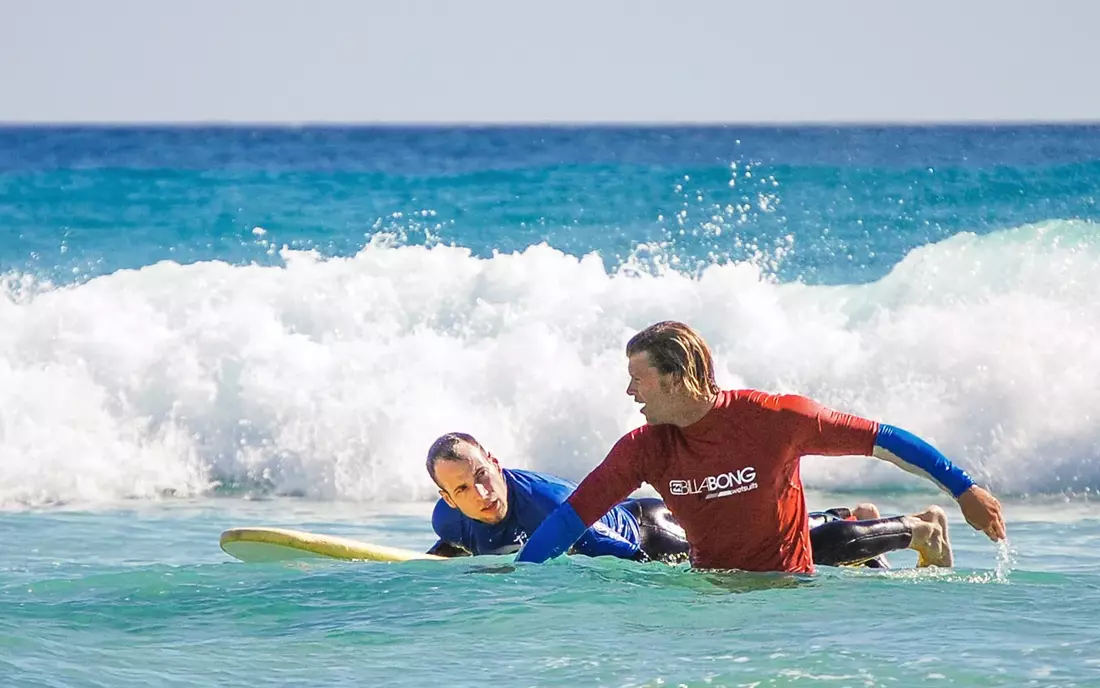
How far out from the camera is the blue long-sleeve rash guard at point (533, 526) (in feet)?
21.8

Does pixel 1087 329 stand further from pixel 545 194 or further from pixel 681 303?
pixel 545 194

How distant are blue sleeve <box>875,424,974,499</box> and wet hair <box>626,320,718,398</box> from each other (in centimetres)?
66

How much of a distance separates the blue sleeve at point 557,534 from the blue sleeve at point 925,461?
3.80 ft

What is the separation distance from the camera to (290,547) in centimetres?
727

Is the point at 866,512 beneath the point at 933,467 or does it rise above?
beneath

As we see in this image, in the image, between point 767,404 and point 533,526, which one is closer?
point 767,404

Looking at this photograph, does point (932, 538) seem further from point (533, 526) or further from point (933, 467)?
point (533, 526)

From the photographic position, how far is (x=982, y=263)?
54.7 ft

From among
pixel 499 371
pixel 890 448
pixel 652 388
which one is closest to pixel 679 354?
pixel 652 388


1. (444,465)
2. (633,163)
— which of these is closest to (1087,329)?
(633,163)

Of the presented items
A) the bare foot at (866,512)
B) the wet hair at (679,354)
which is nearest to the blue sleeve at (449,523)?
the wet hair at (679,354)

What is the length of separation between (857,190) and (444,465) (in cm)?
1452

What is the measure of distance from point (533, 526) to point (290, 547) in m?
1.30

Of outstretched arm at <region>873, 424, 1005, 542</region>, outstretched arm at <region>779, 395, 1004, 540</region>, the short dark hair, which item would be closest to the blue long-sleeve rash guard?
the short dark hair
